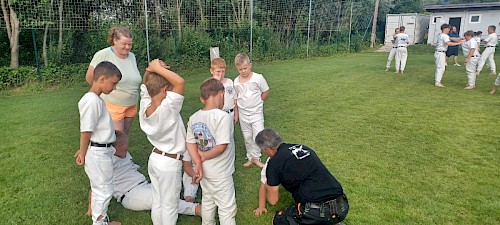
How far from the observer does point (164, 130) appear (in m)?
2.86

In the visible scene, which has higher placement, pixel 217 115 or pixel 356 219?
pixel 217 115

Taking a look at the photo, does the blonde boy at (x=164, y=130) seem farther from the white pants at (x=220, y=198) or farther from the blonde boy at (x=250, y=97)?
the blonde boy at (x=250, y=97)

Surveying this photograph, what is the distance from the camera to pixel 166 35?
13070mm

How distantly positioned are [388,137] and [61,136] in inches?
210

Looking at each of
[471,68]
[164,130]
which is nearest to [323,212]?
[164,130]

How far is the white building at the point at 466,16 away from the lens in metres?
24.8

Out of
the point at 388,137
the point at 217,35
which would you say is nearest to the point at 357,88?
the point at 388,137

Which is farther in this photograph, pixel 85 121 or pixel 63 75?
pixel 63 75

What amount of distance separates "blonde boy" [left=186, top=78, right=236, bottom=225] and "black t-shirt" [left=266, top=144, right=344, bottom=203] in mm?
386

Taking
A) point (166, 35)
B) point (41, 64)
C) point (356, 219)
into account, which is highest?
point (166, 35)

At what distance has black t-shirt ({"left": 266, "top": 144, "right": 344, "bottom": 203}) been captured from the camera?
2975 mm

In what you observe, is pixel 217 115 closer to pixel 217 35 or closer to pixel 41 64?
pixel 41 64

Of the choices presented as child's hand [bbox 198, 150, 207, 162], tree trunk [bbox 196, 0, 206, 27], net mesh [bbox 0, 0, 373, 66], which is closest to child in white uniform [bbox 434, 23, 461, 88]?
net mesh [bbox 0, 0, 373, 66]

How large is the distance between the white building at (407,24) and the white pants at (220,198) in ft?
87.0
